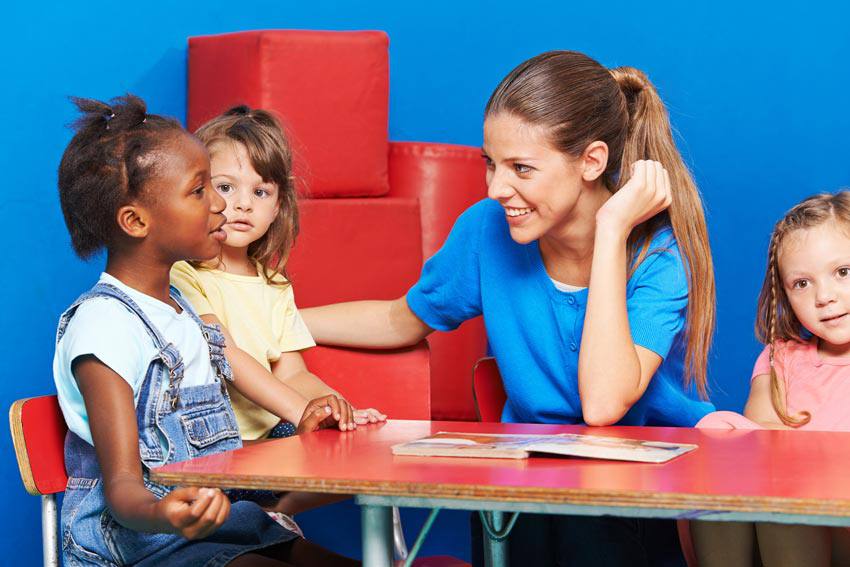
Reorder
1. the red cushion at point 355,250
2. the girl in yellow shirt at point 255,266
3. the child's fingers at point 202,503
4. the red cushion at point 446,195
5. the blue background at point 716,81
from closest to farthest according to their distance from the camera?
1. the child's fingers at point 202,503
2. the girl in yellow shirt at point 255,266
3. the red cushion at point 355,250
4. the red cushion at point 446,195
5. the blue background at point 716,81

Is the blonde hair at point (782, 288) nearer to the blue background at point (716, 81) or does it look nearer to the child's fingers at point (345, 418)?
the child's fingers at point (345, 418)

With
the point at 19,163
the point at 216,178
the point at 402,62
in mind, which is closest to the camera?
the point at 216,178

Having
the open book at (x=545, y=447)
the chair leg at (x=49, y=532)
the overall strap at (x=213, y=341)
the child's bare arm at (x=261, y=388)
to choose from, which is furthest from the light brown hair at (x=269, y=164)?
the open book at (x=545, y=447)

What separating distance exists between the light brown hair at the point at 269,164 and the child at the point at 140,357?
376 millimetres

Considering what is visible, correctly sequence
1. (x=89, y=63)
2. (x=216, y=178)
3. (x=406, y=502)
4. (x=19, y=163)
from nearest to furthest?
(x=406, y=502) → (x=216, y=178) → (x=19, y=163) → (x=89, y=63)

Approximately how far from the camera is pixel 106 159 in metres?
1.82

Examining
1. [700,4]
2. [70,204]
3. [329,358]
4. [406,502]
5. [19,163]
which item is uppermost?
[700,4]

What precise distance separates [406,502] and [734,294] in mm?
2438

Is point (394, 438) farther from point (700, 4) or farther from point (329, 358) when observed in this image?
point (700, 4)

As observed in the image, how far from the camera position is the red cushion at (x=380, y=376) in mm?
2305

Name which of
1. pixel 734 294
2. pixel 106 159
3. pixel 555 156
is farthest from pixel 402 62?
pixel 106 159

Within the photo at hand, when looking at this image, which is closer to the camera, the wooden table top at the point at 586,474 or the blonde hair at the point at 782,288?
the wooden table top at the point at 586,474

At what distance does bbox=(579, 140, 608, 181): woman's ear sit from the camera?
204cm

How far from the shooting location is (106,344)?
5.52 ft
